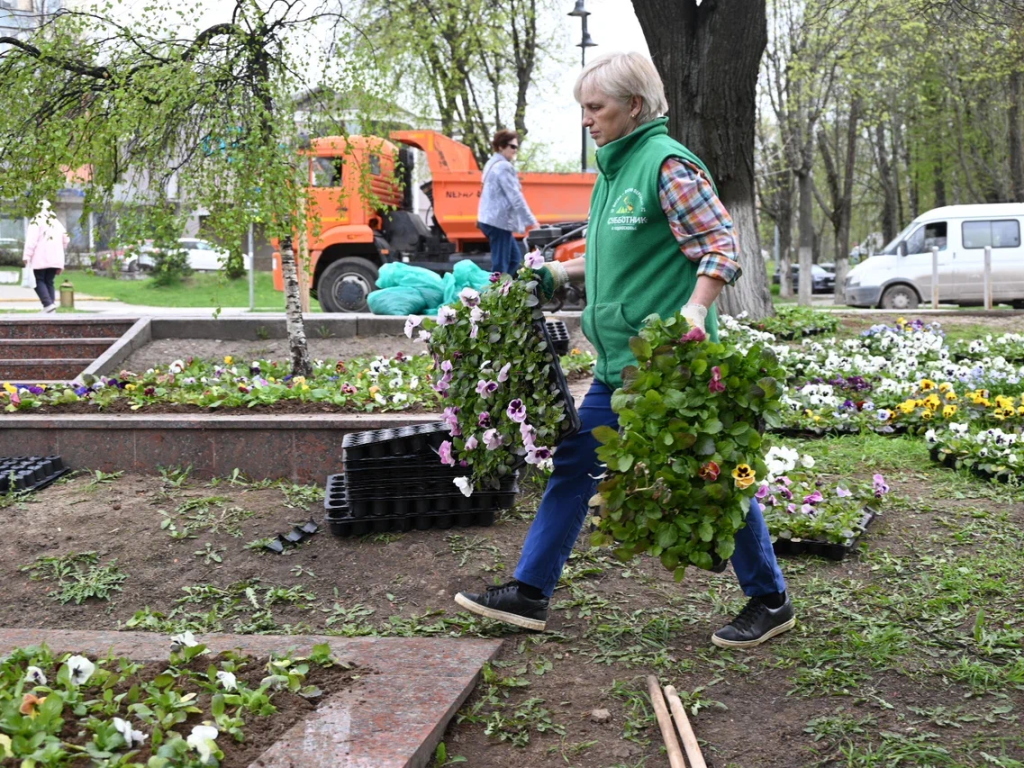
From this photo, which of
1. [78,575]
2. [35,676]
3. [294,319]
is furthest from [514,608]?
[294,319]

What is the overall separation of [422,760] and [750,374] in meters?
1.38

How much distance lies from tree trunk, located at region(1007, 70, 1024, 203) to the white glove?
94.6 feet

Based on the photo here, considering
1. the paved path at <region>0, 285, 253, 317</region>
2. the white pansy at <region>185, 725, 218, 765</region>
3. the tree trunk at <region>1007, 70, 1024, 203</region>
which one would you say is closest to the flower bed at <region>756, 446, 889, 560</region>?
the white pansy at <region>185, 725, 218, 765</region>

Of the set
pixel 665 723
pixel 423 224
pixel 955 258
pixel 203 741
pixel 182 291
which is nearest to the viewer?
pixel 203 741

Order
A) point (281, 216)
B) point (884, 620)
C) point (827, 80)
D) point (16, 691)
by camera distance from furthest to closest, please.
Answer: point (827, 80)
point (281, 216)
point (884, 620)
point (16, 691)

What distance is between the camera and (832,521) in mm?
4812

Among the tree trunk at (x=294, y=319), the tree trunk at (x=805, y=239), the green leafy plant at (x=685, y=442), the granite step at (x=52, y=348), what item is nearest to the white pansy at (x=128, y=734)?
the green leafy plant at (x=685, y=442)

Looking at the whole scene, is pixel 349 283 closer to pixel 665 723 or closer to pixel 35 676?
pixel 35 676

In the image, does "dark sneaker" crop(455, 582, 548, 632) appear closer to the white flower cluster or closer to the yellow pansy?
the yellow pansy

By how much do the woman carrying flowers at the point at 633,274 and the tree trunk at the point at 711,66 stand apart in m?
8.03

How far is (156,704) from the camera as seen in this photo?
2.82 meters

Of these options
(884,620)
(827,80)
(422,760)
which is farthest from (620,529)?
(827,80)

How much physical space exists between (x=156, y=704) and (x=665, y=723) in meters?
1.32

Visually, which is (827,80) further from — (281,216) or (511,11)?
(281,216)
